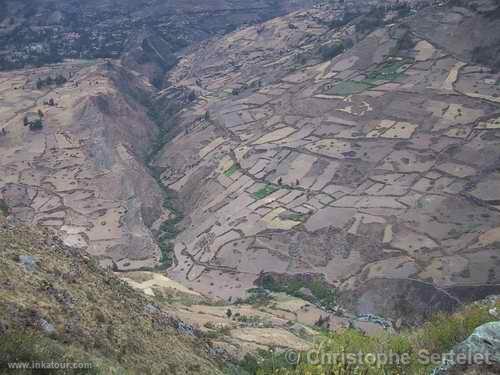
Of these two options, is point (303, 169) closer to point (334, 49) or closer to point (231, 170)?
point (231, 170)

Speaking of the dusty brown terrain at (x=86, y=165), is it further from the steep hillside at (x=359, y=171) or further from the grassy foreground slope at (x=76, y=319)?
the grassy foreground slope at (x=76, y=319)

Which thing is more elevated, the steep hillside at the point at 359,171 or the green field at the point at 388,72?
the green field at the point at 388,72

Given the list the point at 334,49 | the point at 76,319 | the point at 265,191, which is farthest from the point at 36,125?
the point at 76,319

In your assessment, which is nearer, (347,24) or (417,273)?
(417,273)

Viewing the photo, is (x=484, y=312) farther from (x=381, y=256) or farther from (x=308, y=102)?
(x=308, y=102)

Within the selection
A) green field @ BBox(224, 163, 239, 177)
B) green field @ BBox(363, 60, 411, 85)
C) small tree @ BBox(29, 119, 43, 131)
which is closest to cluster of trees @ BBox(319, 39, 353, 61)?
green field @ BBox(363, 60, 411, 85)

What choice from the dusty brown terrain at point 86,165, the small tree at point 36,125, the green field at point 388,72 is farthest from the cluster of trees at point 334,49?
the small tree at point 36,125

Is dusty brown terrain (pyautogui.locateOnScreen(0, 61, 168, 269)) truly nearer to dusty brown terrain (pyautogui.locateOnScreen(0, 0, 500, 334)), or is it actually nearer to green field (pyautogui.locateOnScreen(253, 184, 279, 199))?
dusty brown terrain (pyautogui.locateOnScreen(0, 0, 500, 334))

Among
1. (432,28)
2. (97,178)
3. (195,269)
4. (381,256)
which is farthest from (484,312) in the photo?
(432,28)
